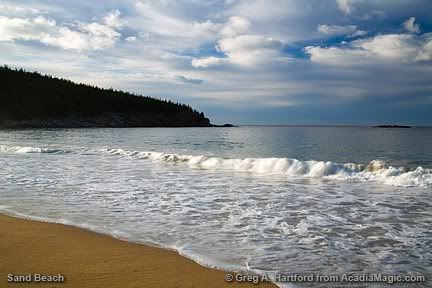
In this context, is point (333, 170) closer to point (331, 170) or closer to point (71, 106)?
point (331, 170)

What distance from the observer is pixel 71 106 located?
131 meters

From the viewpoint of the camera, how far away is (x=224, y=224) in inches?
313

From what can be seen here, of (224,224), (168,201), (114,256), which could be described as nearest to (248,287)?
(114,256)

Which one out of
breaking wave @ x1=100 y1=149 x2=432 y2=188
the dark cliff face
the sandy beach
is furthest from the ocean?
the dark cliff face

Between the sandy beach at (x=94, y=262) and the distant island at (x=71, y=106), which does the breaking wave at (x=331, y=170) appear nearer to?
the sandy beach at (x=94, y=262)

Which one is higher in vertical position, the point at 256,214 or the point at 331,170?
the point at 331,170

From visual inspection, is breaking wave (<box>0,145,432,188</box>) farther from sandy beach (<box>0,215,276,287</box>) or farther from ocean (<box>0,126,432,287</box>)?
sandy beach (<box>0,215,276,287</box>)

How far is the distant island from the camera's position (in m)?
117

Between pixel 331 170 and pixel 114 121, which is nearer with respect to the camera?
pixel 331 170

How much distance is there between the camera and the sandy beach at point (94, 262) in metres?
4.77

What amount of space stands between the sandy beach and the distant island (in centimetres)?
11346

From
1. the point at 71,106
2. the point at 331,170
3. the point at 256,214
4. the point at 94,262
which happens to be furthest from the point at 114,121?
the point at 94,262

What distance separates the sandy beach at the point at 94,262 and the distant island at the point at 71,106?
113 meters

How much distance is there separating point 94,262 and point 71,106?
13535 centimetres
